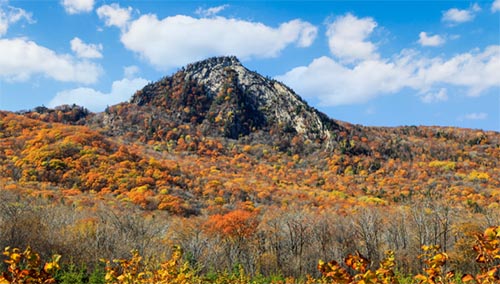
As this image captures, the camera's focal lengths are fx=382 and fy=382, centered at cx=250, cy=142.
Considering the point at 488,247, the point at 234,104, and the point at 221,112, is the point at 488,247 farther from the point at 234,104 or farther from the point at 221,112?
the point at 234,104

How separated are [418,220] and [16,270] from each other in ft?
145

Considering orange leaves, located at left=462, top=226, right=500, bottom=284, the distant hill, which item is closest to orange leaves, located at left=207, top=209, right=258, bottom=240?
the distant hill

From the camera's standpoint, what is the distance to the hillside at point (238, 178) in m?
37.7

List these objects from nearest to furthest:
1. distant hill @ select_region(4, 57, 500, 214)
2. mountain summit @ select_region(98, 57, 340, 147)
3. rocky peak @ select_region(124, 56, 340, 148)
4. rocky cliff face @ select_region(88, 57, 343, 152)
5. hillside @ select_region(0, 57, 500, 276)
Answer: hillside @ select_region(0, 57, 500, 276) → distant hill @ select_region(4, 57, 500, 214) → rocky cliff face @ select_region(88, 57, 343, 152) → mountain summit @ select_region(98, 57, 340, 147) → rocky peak @ select_region(124, 56, 340, 148)

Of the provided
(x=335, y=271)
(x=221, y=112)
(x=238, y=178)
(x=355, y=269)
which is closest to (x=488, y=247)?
(x=355, y=269)

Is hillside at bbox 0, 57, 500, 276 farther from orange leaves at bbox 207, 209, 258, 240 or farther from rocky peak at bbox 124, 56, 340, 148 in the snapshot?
rocky peak at bbox 124, 56, 340, 148

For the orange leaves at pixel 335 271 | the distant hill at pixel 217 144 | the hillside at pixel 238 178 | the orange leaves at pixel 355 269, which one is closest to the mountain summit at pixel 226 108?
the distant hill at pixel 217 144

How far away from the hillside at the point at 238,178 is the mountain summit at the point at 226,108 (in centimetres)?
50

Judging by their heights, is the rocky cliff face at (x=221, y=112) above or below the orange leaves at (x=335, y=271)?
above

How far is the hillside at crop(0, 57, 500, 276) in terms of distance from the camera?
37.7 metres

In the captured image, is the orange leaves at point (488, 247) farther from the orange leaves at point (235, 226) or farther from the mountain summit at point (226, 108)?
the mountain summit at point (226, 108)

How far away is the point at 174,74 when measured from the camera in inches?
6029

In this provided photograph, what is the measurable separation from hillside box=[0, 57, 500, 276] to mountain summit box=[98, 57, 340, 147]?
1.62 ft

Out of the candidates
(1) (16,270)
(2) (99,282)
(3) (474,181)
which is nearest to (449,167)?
(3) (474,181)
